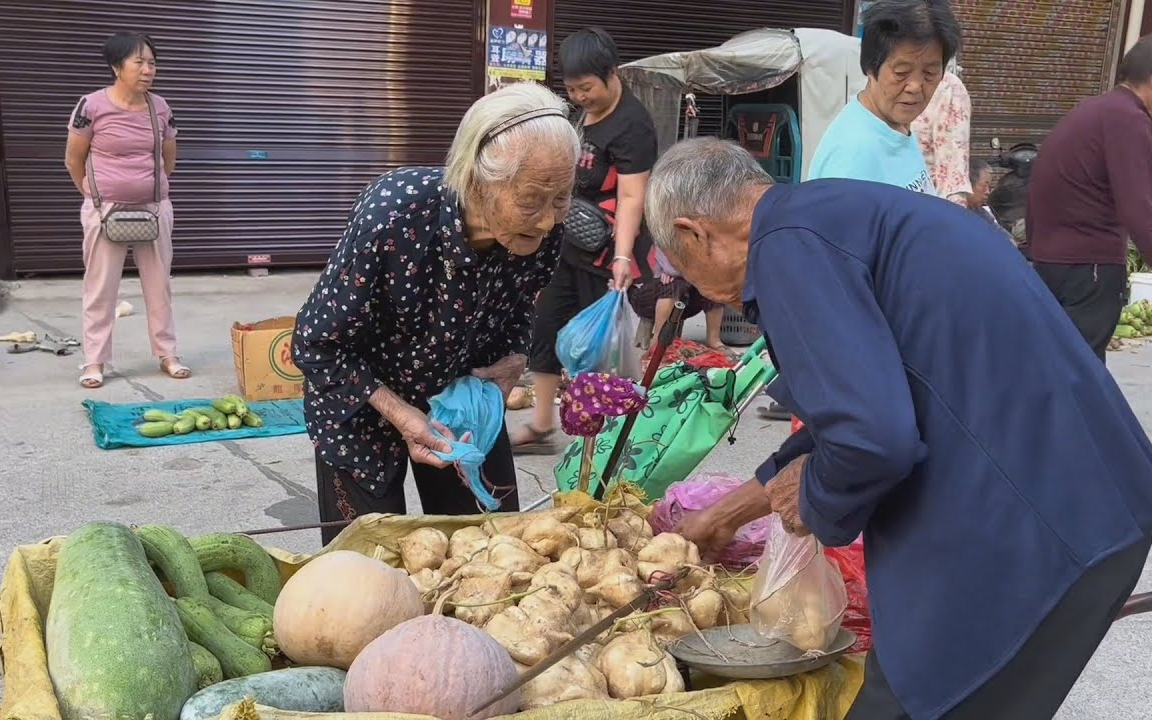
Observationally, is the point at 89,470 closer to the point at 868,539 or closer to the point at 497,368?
the point at 497,368

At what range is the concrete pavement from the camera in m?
3.80

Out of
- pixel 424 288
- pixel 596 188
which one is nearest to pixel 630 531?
pixel 424 288

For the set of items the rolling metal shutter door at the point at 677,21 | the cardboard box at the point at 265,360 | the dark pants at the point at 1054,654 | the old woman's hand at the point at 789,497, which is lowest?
the cardboard box at the point at 265,360

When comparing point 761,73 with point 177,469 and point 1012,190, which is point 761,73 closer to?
point 1012,190

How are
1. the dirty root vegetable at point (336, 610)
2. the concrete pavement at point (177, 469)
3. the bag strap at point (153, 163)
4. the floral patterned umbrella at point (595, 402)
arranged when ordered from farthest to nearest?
the bag strap at point (153, 163) → the concrete pavement at point (177, 469) → the floral patterned umbrella at point (595, 402) → the dirty root vegetable at point (336, 610)

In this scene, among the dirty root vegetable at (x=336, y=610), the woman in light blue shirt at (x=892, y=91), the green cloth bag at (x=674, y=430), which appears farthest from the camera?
the green cloth bag at (x=674, y=430)

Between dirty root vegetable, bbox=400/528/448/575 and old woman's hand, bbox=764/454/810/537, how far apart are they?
885 millimetres

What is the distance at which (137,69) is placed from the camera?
19.2 ft

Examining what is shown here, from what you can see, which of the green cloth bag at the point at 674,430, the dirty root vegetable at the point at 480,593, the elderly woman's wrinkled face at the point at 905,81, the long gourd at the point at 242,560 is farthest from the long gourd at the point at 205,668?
the elderly woman's wrinkled face at the point at 905,81

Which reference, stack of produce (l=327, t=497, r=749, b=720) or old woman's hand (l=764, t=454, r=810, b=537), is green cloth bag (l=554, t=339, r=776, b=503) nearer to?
stack of produce (l=327, t=497, r=749, b=720)

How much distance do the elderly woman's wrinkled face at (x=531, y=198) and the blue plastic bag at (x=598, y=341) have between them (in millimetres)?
1572

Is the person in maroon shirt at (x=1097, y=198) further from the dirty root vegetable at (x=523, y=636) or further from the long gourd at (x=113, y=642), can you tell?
the long gourd at (x=113, y=642)

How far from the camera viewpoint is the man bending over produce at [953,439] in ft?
5.08

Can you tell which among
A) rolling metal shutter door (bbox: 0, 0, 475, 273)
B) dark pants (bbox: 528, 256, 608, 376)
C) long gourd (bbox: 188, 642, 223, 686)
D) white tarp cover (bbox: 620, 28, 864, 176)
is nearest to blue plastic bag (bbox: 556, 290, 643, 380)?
dark pants (bbox: 528, 256, 608, 376)
